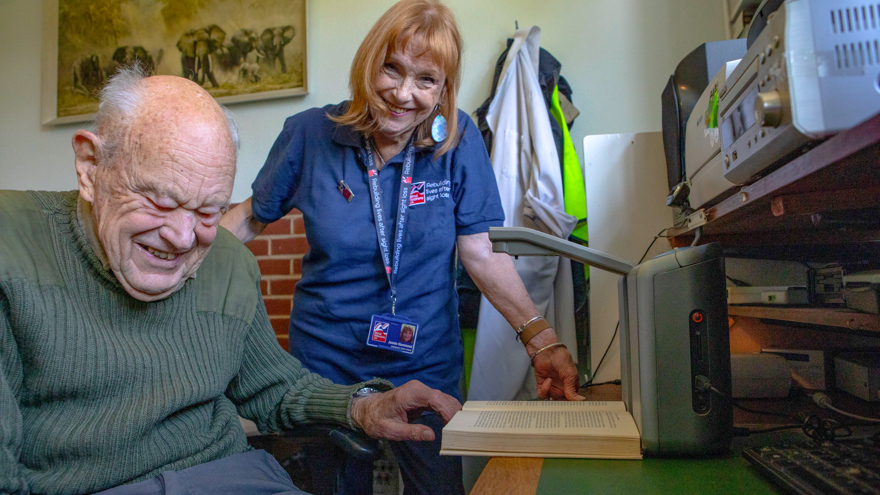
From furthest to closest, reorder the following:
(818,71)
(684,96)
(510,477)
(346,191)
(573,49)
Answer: (573,49), (684,96), (346,191), (510,477), (818,71)

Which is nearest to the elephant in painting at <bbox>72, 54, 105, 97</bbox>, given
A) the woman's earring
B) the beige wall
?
the beige wall

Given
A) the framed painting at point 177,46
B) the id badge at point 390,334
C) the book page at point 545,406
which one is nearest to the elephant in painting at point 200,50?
the framed painting at point 177,46

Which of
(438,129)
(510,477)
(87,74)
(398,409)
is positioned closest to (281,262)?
(438,129)

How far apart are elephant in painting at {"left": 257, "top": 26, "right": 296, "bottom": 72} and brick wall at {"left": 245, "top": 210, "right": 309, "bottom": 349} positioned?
2.36 feet

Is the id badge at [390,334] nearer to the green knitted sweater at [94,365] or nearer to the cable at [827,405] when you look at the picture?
the green knitted sweater at [94,365]

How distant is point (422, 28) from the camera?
1300 millimetres

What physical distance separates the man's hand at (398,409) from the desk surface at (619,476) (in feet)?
0.73

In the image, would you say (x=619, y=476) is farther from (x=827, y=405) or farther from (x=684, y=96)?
(x=684, y=96)

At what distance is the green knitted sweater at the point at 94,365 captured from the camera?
2.48 ft

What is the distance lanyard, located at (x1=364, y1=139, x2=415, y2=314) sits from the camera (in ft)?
4.50

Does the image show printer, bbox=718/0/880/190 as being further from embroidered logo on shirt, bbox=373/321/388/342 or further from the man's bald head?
embroidered logo on shirt, bbox=373/321/388/342

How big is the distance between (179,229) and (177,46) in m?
2.31

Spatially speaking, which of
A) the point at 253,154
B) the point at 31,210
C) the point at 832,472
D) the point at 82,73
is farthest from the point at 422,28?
the point at 82,73

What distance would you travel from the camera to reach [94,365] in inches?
31.6
